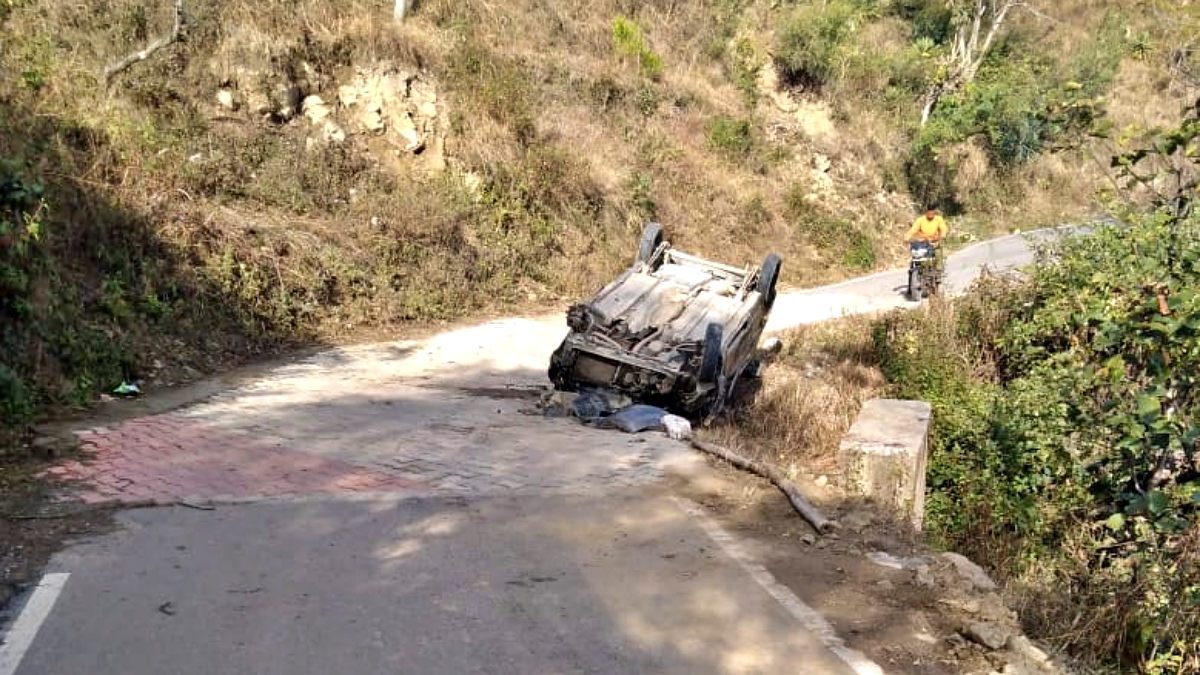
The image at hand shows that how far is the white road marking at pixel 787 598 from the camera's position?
426 centimetres

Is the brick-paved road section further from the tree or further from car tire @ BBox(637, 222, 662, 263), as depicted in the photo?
the tree

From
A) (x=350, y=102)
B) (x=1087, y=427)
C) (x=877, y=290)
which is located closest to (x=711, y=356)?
(x=1087, y=427)

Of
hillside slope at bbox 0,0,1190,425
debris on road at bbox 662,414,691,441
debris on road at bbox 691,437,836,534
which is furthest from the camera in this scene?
hillside slope at bbox 0,0,1190,425

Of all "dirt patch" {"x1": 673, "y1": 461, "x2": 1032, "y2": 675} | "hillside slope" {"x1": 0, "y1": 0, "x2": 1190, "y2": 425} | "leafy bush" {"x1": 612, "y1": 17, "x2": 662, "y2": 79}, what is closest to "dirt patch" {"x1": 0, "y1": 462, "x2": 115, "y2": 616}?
"hillside slope" {"x1": 0, "y1": 0, "x2": 1190, "y2": 425}

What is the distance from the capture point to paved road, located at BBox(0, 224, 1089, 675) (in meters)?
4.20

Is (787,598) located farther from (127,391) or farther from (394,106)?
(394,106)

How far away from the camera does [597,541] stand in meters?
5.73

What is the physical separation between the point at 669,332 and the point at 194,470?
5.22 meters

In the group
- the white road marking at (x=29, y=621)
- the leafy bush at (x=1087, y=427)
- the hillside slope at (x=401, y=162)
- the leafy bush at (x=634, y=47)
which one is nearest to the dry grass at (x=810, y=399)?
the leafy bush at (x=1087, y=427)

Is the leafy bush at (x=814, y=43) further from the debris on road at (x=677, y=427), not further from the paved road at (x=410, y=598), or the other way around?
the paved road at (x=410, y=598)

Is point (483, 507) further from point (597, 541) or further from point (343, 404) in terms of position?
point (343, 404)

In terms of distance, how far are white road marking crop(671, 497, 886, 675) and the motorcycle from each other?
1275 cm

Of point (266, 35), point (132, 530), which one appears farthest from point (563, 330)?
point (132, 530)

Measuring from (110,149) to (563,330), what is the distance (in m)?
6.90
